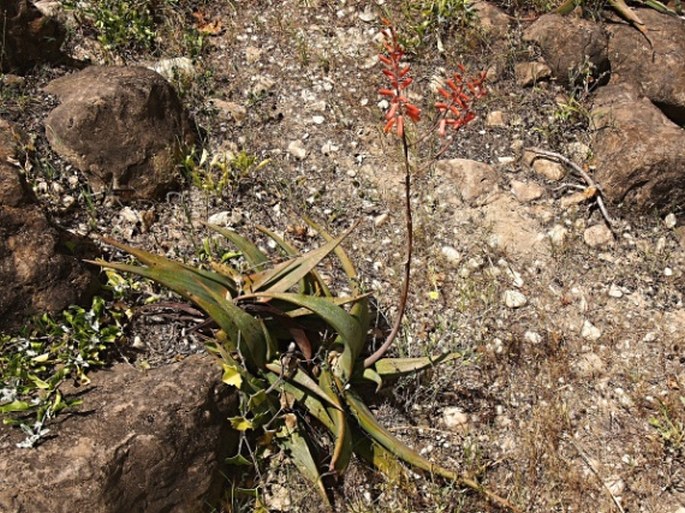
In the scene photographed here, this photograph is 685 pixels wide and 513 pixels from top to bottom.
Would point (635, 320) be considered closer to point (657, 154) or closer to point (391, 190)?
point (657, 154)

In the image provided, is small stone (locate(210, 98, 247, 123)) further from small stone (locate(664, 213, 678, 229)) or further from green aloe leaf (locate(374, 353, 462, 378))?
small stone (locate(664, 213, 678, 229))

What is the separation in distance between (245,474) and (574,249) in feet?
6.96

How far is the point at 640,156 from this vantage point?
4246mm

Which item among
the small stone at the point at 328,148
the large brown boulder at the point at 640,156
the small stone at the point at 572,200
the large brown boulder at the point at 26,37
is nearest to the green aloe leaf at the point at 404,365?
the small stone at the point at 572,200

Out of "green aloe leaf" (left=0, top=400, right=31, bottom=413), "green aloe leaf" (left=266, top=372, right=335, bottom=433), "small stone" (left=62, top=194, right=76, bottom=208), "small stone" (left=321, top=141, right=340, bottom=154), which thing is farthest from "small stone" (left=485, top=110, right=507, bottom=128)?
"green aloe leaf" (left=0, top=400, right=31, bottom=413)

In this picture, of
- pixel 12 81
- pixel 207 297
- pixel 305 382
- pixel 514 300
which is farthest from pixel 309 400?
pixel 12 81

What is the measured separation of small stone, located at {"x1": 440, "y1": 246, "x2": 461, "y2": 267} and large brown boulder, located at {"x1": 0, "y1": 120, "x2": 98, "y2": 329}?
1.80 m

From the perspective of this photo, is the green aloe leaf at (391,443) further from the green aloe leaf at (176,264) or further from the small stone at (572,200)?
the small stone at (572,200)

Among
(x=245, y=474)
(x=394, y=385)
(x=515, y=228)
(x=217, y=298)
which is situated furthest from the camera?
(x=515, y=228)

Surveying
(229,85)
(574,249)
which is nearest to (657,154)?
Answer: (574,249)

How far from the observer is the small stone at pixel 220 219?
4.14 metres

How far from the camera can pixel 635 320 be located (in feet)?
13.1

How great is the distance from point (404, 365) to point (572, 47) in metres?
2.39

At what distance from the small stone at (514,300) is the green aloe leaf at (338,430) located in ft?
3.65
